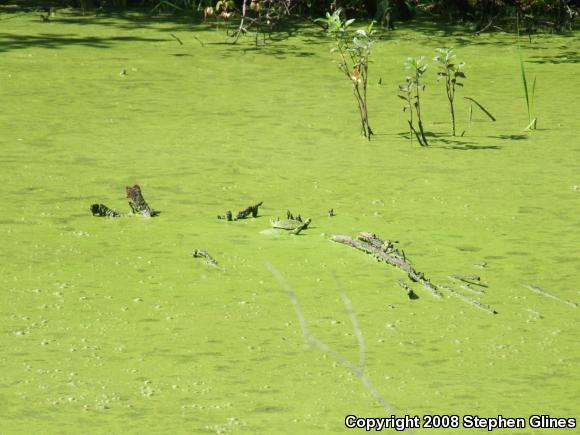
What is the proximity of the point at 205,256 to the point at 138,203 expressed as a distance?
41 centimetres

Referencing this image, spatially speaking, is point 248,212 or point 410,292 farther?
point 248,212

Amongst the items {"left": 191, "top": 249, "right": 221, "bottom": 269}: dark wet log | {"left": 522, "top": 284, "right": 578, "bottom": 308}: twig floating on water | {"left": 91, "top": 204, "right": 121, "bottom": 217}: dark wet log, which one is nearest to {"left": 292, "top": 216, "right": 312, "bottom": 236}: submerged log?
{"left": 191, "top": 249, "right": 221, "bottom": 269}: dark wet log

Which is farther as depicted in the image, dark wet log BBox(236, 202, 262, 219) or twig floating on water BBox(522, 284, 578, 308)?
dark wet log BBox(236, 202, 262, 219)

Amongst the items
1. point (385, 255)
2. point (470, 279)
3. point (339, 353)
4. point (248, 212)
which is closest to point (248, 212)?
point (248, 212)

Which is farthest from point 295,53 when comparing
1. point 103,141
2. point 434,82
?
point 103,141

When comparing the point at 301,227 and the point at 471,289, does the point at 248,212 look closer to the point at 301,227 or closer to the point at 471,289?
the point at 301,227

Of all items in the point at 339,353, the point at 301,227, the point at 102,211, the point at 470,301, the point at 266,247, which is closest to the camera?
the point at 339,353

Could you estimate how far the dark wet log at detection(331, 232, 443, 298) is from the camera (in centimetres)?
264

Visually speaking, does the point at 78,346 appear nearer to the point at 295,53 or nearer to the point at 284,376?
the point at 284,376

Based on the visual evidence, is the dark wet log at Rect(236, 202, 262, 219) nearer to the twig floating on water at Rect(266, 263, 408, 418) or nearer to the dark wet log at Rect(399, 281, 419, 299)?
the twig floating on water at Rect(266, 263, 408, 418)

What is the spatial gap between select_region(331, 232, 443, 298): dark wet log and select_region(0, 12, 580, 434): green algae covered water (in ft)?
0.06

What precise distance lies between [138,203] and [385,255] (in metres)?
0.68

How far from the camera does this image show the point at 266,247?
290 cm

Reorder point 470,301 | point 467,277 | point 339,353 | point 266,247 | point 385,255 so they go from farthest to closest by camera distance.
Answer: point 266,247 < point 385,255 < point 467,277 < point 470,301 < point 339,353
